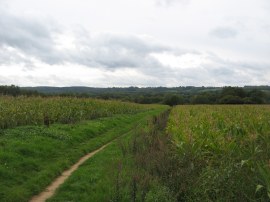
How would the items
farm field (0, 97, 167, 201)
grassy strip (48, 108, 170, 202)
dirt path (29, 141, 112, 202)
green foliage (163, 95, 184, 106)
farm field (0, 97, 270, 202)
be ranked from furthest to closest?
green foliage (163, 95, 184, 106)
farm field (0, 97, 167, 201)
dirt path (29, 141, 112, 202)
grassy strip (48, 108, 170, 202)
farm field (0, 97, 270, 202)

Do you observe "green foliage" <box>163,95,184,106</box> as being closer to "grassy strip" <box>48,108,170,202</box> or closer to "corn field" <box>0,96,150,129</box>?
"corn field" <box>0,96,150,129</box>

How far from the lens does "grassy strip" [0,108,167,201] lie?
31.9ft

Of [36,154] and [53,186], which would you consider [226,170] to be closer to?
[53,186]

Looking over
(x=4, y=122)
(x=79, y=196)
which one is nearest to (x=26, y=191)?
(x=79, y=196)

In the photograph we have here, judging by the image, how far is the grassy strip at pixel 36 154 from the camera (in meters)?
9.71

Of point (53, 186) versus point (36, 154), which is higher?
point (36, 154)

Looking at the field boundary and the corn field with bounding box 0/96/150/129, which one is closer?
the field boundary

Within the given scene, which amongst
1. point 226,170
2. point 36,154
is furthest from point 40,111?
point 226,170

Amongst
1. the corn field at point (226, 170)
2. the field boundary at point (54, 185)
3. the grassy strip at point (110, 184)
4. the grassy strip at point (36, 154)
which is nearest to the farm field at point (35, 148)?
the grassy strip at point (36, 154)

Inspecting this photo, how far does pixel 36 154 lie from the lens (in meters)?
13.1

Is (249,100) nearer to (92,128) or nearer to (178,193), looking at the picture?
(92,128)

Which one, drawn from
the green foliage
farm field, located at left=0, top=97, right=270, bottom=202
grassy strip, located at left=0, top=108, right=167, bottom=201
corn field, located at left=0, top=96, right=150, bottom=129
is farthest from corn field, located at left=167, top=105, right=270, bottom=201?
the green foliage

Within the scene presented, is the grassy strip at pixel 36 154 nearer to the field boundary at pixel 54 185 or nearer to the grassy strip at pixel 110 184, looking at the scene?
the field boundary at pixel 54 185

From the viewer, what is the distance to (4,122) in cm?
1825
